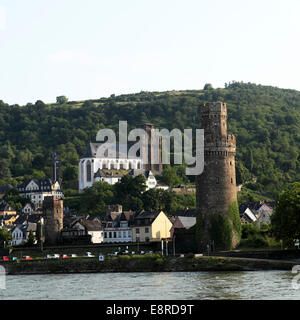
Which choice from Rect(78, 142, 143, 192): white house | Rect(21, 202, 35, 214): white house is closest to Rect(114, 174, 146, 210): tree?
Rect(78, 142, 143, 192): white house

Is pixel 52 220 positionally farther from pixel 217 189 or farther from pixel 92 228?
pixel 217 189

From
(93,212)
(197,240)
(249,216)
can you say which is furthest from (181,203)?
(197,240)

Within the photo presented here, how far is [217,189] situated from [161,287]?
24756mm

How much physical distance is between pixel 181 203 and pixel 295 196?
200 feet

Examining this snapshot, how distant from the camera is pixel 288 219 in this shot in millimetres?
61438

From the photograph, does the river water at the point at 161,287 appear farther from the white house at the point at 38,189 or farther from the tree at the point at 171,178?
the white house at the point at 38,189

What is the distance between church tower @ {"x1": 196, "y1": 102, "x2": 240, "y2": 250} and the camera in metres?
71.6

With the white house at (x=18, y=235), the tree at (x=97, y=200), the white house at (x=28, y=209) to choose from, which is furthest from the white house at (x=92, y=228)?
the white house at (x=28, y=209)

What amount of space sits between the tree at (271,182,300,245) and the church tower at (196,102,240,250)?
9354 millimetres

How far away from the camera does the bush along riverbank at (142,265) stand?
6100 centimetres

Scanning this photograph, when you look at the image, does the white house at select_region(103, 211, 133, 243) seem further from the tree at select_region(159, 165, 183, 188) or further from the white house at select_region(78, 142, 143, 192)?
the white house at select_region(78, 142, 143, 192)

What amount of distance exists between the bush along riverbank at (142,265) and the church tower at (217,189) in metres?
6.75

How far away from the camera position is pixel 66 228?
317 ft

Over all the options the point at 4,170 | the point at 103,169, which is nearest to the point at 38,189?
the point at 103,169
